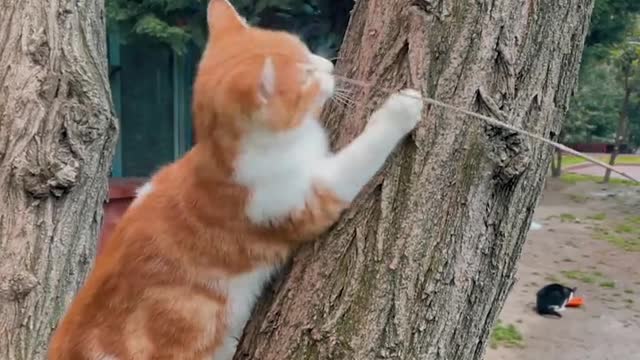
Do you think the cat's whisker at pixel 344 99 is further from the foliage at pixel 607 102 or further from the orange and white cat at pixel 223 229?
the foliage at pixel 607 102

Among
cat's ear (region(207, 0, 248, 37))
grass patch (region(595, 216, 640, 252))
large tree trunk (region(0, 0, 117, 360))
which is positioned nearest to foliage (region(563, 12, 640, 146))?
grass patch (region(595, 216, 640, 252))

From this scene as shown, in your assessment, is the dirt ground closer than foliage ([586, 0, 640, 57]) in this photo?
Yes

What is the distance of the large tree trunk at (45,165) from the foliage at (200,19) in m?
3.41

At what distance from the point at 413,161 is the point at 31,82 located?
3.91 feet

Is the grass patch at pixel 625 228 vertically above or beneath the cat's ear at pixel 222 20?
beneath

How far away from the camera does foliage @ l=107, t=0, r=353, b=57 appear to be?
5473 mm

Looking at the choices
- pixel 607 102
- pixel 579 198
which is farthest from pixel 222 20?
pixel 607 102

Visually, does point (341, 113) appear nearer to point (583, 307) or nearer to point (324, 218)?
point (324, 218)

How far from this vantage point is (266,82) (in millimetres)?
1272

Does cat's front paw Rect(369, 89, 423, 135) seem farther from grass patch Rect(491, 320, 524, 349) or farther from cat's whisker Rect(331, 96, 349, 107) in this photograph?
grass patch Rect(491, 320, 524, 349)

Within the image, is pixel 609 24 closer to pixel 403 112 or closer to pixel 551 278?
pixel 551 278

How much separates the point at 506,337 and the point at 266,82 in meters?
4.08

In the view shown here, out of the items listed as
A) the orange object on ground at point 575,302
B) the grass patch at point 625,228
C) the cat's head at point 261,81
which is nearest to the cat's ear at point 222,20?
the cat's head at point 261,81

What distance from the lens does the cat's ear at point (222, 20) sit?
1460 mm
